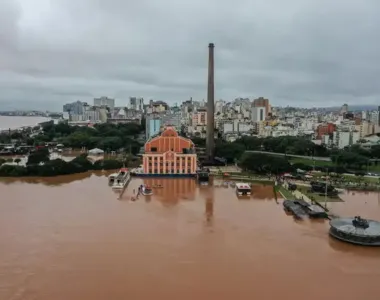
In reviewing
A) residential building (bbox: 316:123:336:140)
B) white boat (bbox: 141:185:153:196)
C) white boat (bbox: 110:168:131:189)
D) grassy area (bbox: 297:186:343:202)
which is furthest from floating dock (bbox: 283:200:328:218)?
residential building (bbox: 316:123:336:140)

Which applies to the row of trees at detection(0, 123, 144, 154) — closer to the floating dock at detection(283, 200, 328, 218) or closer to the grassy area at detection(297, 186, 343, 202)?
the grassy area at detection(297, 186, 343, 202)

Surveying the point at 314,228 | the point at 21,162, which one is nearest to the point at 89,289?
the point at 314,228

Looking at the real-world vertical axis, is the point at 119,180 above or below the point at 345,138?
below

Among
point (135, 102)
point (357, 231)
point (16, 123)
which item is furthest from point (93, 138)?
point (16, 123)

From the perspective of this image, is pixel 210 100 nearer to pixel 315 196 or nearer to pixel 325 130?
pixel 315 196

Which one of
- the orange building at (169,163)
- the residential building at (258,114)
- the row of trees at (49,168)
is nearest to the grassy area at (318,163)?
the orange building at (169,163)

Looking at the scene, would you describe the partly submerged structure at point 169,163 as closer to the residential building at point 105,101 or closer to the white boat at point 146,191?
the white boat at point 146,191
